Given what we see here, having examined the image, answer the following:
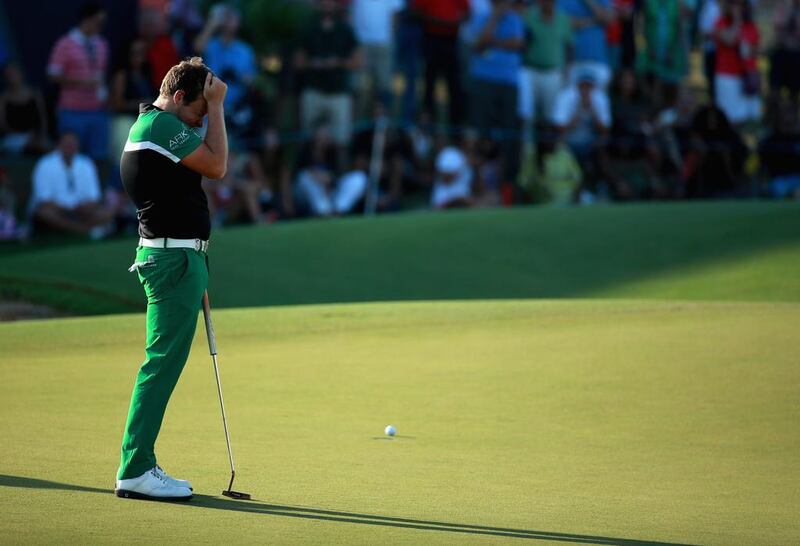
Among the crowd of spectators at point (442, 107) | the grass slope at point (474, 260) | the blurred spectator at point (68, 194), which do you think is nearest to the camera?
the grass slope at point (474, 260)

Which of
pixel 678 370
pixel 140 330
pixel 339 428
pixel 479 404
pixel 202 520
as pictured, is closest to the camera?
pixel 202 520

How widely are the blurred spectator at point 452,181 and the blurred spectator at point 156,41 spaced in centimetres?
384

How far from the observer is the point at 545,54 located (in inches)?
816

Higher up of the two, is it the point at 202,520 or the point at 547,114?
the point at 547,114

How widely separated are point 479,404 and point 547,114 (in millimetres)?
12809

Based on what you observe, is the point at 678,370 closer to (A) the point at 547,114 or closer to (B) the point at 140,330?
(B) the point at 140,330

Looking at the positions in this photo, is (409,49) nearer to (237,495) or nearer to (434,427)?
(434,427)

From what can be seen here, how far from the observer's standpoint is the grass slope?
52.0 ft

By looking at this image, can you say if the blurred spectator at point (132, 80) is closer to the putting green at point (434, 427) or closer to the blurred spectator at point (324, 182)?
the blurred spectator at point (324, 182)

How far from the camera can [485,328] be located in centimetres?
A: 1177

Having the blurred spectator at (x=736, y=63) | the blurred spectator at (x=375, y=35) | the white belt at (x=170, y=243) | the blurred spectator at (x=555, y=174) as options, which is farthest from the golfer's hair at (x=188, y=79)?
the blurred spectator at (x=736, y=63)

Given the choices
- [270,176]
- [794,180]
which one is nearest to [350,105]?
[270,176]

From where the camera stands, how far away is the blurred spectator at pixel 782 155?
22469 mm

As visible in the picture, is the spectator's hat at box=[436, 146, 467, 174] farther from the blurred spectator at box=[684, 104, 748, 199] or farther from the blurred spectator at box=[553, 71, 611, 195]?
the blurred spectator at box=[684, 104, 748, 199]
